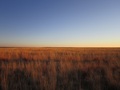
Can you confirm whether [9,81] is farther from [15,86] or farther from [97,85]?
[97,85]

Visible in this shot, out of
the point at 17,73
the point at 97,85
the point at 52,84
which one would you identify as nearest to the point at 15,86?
the point at 52,84

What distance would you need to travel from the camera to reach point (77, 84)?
6.47 m

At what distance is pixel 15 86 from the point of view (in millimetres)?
5910

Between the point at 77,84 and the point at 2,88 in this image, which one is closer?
the point at 2,88

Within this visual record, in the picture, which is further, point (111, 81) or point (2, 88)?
point (111, 81)

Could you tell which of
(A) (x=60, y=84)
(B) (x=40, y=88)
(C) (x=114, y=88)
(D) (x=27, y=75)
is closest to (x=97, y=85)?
(C) (x=114, y=88)

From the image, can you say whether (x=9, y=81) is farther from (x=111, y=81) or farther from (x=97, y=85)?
(x=111, y=81)

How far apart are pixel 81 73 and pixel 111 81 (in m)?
1.99

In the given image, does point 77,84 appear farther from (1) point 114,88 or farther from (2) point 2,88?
(2) point 2,88

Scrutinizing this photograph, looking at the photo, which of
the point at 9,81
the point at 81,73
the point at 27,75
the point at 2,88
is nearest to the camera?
the point at 2,88

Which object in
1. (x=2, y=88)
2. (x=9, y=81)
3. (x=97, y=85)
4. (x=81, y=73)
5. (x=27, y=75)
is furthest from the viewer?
(x=81, y=73)

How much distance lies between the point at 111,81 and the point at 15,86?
3692 mm

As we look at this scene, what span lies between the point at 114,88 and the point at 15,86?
3.59 meters

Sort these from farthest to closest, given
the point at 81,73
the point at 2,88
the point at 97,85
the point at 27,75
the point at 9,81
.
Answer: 1. the point at 81,73
2. the point at 27,75
3. the point at 9,81
4. the point at 97,85
5. the point at 2,88
